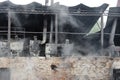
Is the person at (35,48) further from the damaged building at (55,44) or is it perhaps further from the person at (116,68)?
the person at (116,68)

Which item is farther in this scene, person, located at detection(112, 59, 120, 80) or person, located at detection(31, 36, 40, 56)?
person, located at detection(31, 36, 40, 56)

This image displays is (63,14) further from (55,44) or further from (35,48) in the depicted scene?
(35,48)

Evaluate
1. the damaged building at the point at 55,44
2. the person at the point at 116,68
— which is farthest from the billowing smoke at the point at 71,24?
the person at the point at 116,68

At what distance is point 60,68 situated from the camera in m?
9.97

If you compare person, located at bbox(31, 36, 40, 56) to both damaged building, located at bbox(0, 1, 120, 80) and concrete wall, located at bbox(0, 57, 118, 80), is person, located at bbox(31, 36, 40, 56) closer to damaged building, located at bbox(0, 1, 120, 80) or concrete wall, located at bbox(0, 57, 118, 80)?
damaged building, located at bbox(0, 1, 120, 80)

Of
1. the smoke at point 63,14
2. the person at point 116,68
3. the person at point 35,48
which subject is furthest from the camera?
the person at point 35,48

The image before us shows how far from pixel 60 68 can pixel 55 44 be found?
0.86 metres

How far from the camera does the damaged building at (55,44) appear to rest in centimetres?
997

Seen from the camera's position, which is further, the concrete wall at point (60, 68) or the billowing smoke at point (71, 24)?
the billowing smoke at point (71, 24)

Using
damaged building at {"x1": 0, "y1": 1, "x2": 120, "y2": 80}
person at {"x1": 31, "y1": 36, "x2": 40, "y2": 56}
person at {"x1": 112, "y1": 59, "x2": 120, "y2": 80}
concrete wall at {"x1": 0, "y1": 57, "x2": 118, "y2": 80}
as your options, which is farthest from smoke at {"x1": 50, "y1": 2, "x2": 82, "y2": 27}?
person at {"x1": 112, "y1": 59, "x2": 120, "y2": 80}

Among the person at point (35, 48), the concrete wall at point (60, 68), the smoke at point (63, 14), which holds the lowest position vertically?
the concrete wall at point (60, 68)

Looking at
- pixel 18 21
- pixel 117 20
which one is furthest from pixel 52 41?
pixel 117 20

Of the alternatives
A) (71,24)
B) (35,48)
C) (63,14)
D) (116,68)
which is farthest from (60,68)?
(71,24)

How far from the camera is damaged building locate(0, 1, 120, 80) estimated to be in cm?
997
